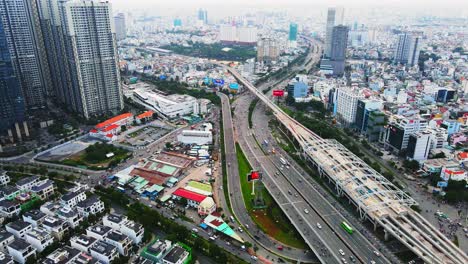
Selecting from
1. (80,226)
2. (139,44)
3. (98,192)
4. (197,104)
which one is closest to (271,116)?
(197,104)

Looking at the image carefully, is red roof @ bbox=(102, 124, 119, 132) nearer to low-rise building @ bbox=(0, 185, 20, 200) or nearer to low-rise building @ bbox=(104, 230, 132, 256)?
low-rise building @ bbox=(0, 185, 20, 200)

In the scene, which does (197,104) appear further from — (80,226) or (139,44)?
(139,44)

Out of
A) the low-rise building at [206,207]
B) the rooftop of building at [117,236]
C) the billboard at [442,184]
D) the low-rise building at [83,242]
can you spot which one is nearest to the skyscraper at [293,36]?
the billboard at [442,184]

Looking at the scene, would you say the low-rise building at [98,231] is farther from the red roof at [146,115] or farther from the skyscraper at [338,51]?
the skyscraper at [338,51]

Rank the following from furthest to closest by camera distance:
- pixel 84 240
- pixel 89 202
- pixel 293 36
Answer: pixel 293 36
pixel 89 202
pixel 84 240

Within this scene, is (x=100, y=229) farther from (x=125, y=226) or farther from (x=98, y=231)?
(x=125, y=226)

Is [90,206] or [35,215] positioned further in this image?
[90,206]

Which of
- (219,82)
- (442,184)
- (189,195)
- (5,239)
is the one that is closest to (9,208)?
(5,239)

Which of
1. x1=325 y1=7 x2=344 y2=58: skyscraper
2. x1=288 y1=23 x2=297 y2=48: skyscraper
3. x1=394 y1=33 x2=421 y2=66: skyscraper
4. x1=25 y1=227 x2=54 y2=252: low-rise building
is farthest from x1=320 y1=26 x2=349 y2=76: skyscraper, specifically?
x1=25 y1=227 x2=54 y2=252: low-rise building
